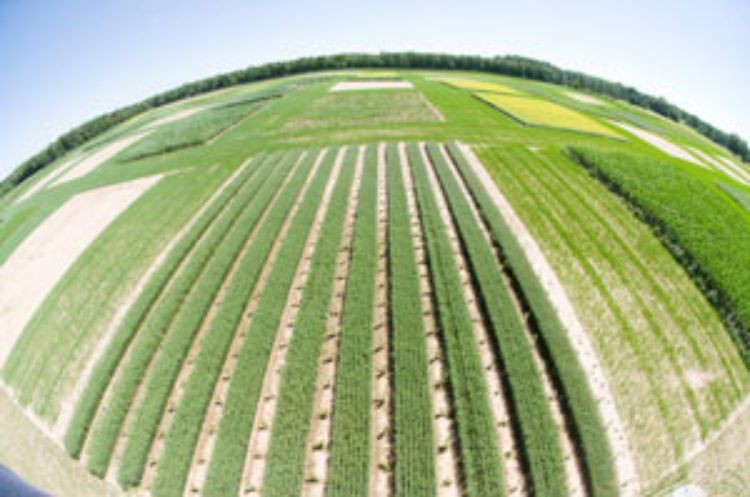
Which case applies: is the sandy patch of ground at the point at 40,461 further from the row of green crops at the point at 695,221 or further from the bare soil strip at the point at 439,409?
the row of green crops at the point at 695,221

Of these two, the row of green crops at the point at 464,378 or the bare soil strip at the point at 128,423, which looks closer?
the row of green crops at the point at 464,378

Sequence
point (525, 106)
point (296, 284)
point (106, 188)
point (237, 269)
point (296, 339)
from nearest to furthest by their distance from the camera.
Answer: point (296, 339) → point (296, 284) → point (237, 269) → point (106, 188) → point (525, 106)

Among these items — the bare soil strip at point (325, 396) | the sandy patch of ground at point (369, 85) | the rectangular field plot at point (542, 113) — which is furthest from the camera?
the sandy patch of ground at point (369, 85)

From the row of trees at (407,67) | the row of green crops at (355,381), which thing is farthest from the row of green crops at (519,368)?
the row of trees at (407,67)

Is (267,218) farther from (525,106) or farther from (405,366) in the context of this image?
(525,106)

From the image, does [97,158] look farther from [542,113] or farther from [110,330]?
[542,113]

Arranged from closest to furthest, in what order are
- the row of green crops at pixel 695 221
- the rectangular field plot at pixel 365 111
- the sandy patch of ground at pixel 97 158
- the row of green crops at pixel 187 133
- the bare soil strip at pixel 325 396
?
the bare soil strip at pixel 325 396 < the row of green crops at pixel 695 221 < the row of green crops at pixel 187 133 < the rectangular field plot at pixel 365 111 < the sandy patch of ground at pixel 97 158

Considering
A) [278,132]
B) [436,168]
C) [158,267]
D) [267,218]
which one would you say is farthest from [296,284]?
[278,132]
